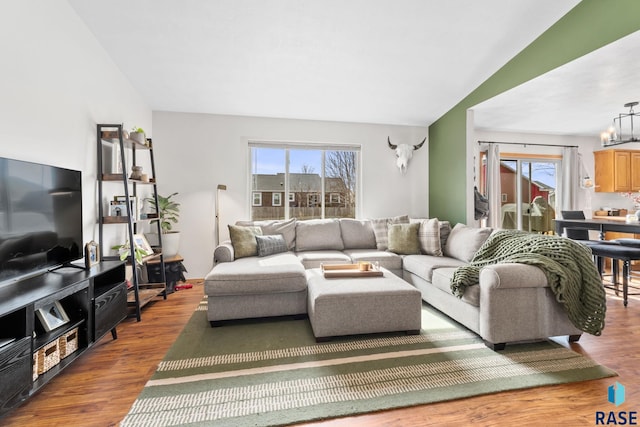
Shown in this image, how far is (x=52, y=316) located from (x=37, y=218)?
0.60 metres

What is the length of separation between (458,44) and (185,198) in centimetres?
378

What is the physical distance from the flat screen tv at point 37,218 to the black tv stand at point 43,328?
0.13 metres

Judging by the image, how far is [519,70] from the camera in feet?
10.2

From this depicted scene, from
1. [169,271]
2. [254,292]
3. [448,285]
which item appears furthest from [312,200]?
[448,285]

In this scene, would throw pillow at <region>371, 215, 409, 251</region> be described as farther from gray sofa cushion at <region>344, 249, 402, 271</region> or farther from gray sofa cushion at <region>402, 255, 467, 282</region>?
gray sofa cushion at <region>402, 255, 467, 282</region>

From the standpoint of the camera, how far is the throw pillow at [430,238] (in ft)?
11.6

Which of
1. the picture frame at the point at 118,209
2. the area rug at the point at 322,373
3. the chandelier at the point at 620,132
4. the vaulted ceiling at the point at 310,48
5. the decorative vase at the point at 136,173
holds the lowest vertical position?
the area rug at the point at 322,373

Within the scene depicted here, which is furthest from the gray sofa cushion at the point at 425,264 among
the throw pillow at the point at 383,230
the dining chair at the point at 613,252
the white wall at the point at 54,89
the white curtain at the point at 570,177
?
the white curtain at the point at 570,177

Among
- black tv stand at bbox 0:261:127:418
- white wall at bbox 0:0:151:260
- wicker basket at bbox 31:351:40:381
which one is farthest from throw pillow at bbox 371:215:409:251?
wicker basket at bbox 31:351:40:381

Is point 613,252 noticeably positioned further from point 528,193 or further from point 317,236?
point 317,236

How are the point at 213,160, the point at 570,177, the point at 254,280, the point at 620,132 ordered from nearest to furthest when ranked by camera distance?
1. the point at 254,280
2. the point at 620,132
3. the point at 213,160
4. the point at 570,177

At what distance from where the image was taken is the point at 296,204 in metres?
4.55

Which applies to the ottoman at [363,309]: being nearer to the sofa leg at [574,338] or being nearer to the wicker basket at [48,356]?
the sofa leg at [574,338]

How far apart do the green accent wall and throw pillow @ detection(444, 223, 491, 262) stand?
0.55 m
